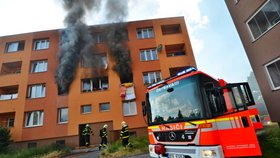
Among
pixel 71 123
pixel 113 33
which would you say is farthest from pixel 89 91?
pixel 113 33

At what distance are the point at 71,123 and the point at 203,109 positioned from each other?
15.1 metres

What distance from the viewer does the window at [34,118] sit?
16859 millimetres

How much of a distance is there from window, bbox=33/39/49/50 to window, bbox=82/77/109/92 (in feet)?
21.9

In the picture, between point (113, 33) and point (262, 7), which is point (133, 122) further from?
point (262, 7)

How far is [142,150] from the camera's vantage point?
9.90 metres

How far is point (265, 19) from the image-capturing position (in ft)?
30.5

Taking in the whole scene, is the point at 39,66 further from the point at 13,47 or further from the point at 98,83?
the point at 98,83

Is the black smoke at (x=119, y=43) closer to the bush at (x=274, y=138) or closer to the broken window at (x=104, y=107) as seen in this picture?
the broken window at (x=104, y=107)

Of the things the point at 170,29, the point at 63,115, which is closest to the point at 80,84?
the point at 63,115

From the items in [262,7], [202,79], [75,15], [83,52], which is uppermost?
[75,15]

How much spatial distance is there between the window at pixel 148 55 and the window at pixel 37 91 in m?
11.0

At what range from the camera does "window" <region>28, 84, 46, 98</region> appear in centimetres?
1793

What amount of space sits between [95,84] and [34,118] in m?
6.70

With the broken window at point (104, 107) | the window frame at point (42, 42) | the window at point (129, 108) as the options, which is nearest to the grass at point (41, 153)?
the broken window at point (104, 107)
